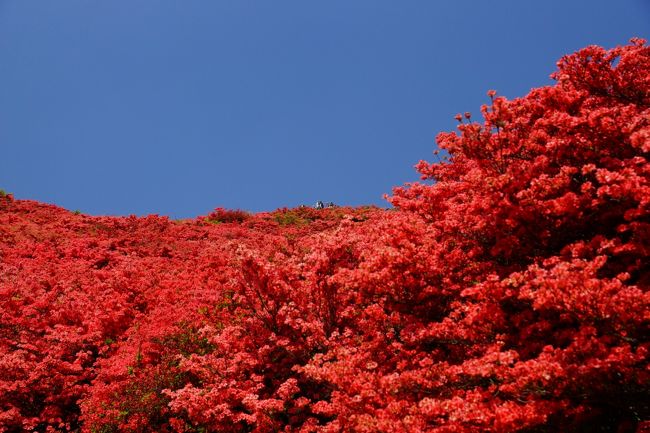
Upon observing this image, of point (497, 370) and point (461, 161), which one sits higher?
point (461, 161)

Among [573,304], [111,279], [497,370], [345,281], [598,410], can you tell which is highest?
[111,279]

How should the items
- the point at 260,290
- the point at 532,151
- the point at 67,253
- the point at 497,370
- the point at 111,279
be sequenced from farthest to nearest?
the point at 67,253
the point at 111,279
the point at 260,290
the point at 532,151
the point at 497,370

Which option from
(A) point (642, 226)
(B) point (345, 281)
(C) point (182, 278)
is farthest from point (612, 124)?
(C) point (182, 278)

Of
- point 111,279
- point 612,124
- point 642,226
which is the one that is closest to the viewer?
point 642,226

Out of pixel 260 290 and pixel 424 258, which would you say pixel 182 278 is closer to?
pixel 260 290

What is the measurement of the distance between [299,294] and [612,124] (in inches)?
361

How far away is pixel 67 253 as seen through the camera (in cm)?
2556

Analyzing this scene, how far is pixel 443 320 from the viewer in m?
9.28

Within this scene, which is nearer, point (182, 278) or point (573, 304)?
point (573, 304)

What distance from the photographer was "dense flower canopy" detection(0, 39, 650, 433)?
21.7ft

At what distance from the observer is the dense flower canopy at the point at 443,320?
660cm

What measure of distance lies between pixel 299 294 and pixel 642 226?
8.95 meters

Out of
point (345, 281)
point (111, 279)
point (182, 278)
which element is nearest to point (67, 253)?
point (111, 279)

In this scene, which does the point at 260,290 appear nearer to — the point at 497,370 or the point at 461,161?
the point at 497,370
